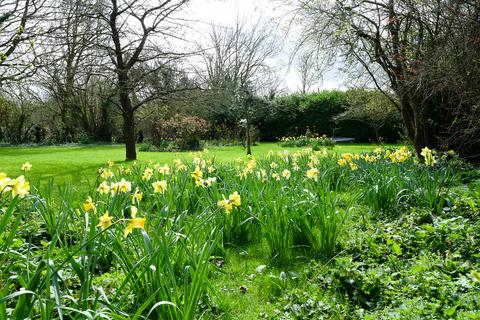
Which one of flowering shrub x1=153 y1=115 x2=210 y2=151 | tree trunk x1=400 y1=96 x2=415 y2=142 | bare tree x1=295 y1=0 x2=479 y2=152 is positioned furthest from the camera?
flowering shrub x1=153 y1=115 x2=210 y2=151

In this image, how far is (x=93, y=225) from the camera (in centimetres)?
208

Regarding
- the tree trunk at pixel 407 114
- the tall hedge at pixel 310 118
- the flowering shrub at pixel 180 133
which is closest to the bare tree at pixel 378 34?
the tree trunk at pixel 407 114

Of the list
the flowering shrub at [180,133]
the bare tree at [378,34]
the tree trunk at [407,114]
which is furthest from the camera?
the flowering shrub at [180,133]

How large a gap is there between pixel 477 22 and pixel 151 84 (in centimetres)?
954

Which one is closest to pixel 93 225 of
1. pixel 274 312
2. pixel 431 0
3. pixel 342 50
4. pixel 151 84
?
pixel 274 312

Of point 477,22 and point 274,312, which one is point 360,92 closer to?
point 477,22

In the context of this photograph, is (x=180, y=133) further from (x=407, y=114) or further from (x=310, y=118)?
(x=407, y=114)

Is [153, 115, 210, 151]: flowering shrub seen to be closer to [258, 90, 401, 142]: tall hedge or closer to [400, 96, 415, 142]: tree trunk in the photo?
[258, 90, 401, 142]: tall hedge

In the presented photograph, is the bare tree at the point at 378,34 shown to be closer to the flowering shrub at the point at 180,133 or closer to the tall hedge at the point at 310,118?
the flowering shrub at the point at 180,133

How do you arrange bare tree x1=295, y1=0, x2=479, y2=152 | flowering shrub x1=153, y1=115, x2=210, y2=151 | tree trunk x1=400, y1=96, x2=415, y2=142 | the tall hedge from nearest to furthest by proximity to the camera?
bare tree x1=295, y1=0, x2=479, y2=152, tree trunk x1=400, y1=96, x2=415, y2=142, flowering shrub x1=153, y1=115, x2=210, y2=151, the tall hedge

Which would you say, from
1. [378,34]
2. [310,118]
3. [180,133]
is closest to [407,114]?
[378,34]

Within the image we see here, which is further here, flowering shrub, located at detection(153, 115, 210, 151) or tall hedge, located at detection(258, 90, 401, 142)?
tall hedge, located at detection(258, 90, 401, 142)

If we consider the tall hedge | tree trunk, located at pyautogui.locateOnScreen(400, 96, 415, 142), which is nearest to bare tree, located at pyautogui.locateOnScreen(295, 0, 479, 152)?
tree trunk, located at pyautogui.locateOnScreen(400, 96, 415, 142)

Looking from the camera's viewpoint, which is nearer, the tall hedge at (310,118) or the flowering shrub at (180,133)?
the flowering shrub at (180,133)
